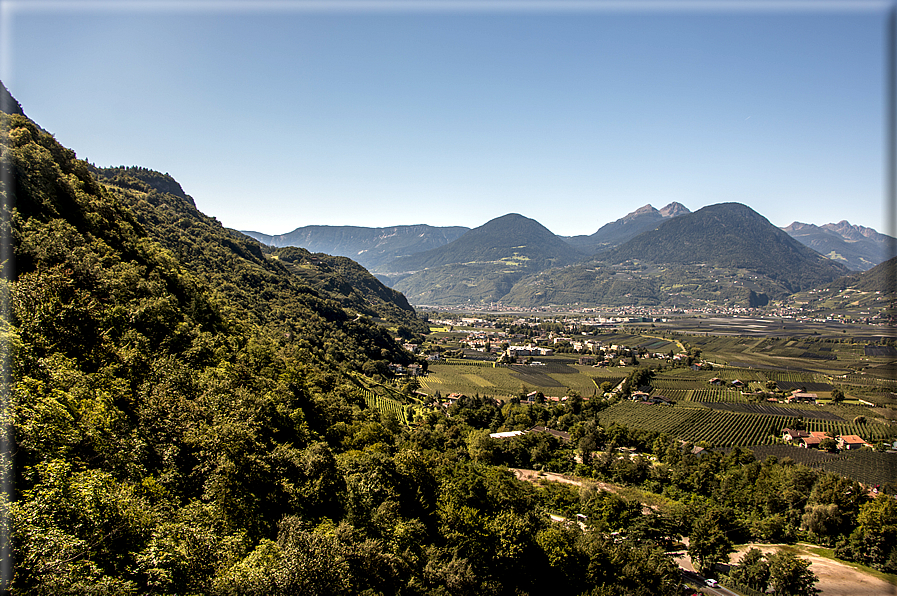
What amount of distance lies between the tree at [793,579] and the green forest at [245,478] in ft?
0.62

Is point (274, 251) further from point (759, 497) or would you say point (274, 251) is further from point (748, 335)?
point (748, 335)

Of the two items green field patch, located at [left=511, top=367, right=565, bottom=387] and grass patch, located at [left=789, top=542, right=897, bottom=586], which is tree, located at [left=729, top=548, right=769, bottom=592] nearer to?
grass patch, located at [left=789, top=542, right=897, bottom=586]

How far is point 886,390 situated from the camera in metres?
82.6

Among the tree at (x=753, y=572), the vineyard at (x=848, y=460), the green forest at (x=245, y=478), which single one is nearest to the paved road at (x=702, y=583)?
the green forest at (x=245, y=478)

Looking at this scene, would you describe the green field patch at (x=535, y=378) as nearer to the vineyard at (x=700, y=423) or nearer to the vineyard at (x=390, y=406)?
the vineyard at (x=700, y=423)

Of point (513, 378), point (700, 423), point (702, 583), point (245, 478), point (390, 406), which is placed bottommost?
point (702, 583)

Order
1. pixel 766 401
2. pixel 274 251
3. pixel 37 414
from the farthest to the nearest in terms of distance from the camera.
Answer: pixel 274 251
pixel 766 401
pixel 37 414

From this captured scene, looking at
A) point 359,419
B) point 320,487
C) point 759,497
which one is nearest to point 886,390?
point 759,497

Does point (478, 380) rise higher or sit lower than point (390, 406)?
lower

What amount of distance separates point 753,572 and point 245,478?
35461mm

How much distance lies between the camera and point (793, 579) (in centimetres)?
2862

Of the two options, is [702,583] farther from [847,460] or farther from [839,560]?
[847,460]

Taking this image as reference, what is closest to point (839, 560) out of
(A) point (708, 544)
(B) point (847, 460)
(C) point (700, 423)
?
(A) point (708, 544)

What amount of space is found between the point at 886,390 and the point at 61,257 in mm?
126203
